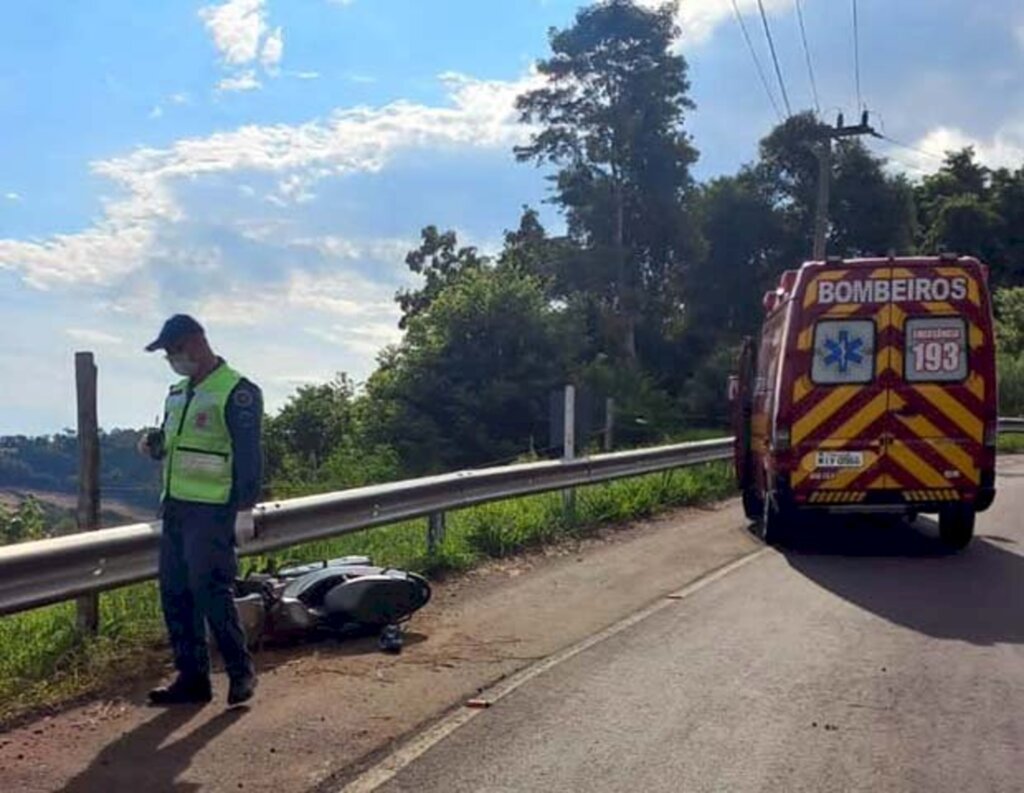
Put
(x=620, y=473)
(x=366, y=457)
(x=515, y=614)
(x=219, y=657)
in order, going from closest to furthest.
Result: (x=219, y=657) → (x=515, y=614) → (x=620, y=473) → (x=366, y=457)

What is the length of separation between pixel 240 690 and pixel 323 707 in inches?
15.5

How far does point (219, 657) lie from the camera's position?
7.38m

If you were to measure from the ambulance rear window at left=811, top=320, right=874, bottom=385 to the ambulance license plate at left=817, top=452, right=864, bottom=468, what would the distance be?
647 millimetres

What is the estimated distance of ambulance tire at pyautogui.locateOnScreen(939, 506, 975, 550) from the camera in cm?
1235

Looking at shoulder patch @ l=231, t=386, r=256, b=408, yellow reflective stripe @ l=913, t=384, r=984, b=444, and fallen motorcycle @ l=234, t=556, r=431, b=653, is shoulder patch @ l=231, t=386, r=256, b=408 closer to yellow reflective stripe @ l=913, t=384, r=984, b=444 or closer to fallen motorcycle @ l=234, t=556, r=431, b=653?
fallen motorcycle @ l=234, t=556, r=431, b=653

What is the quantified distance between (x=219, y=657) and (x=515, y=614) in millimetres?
2213

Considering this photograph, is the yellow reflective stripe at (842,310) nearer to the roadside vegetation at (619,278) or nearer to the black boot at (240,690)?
the black boot at (240,690)

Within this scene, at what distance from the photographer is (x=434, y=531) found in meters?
11.0

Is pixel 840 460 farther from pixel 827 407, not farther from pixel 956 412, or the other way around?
pixel 956 412

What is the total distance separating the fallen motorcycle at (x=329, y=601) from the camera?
756cm

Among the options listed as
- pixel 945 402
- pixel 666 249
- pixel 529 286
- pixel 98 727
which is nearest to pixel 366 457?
pixel 529 286

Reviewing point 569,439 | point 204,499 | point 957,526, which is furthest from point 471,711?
point 569,439

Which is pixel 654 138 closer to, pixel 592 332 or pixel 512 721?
pixel 592 332

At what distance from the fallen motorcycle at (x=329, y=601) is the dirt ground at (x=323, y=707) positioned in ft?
0.39
